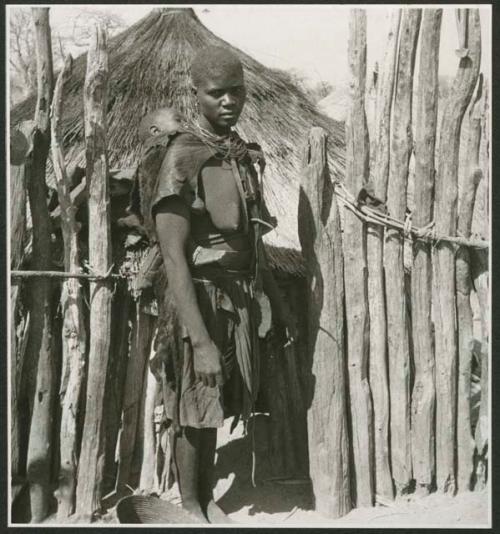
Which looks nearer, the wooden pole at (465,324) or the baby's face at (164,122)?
the baby's face at (164,122)

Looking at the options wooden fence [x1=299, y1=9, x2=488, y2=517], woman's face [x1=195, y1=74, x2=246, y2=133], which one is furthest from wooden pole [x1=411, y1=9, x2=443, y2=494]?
woman's face [x1=195, y1=74, x2=246, y2=133]

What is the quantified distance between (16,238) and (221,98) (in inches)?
44.9

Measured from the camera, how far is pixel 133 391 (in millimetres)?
4316

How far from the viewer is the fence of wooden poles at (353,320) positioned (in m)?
4.05

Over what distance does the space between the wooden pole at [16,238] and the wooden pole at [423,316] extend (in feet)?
6.04

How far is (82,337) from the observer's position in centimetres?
409

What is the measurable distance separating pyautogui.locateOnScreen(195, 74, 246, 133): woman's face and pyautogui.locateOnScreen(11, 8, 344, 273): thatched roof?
0.83 m

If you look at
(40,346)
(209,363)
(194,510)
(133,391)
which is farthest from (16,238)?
(194,510)

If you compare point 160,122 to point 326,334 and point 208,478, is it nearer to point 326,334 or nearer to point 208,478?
point 326,334

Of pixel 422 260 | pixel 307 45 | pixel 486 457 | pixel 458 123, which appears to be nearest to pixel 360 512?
pixel 486 457

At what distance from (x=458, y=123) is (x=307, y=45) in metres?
1.21

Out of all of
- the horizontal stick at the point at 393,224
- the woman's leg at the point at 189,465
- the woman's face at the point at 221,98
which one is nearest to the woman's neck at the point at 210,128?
the woman's face at the point at 221,98

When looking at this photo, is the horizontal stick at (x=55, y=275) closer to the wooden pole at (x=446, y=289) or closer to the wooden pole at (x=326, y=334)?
the wooden pole at (x=326, y=334)

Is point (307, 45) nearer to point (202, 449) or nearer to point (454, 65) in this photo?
point (454, 65)
